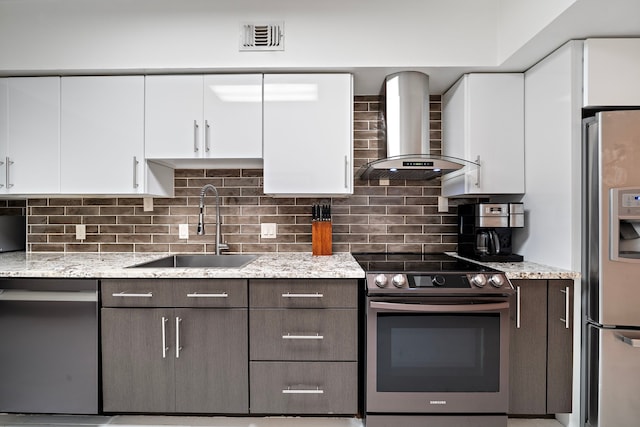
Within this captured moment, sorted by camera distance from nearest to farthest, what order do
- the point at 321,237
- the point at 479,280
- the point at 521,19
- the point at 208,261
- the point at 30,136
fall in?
the point at 479,280 → the point at 521,19 → the point at 30,136 → the point at 321,237 → the point at 208,261

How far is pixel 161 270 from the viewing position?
1716mm

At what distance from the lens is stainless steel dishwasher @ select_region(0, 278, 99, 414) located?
1.70m

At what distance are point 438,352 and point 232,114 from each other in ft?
5.81

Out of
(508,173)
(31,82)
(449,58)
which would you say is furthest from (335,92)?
(31,82)

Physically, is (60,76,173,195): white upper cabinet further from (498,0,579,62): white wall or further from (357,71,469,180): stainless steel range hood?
(498,0,579,62): white wall

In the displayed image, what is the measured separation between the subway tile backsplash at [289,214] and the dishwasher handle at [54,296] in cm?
78

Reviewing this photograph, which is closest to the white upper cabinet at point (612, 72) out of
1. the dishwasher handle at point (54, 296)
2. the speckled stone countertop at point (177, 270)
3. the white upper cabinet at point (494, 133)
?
the white upper cabinet at point (494, 133)

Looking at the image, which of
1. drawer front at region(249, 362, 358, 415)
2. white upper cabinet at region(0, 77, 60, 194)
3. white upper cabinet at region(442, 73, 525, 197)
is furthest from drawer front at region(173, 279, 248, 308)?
white upper cabinet at region(442, 73, 525, 197)

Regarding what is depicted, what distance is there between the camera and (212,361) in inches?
66.9

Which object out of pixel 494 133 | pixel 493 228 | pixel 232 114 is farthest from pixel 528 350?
pixel 232 114

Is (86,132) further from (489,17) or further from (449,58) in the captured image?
(489,17)

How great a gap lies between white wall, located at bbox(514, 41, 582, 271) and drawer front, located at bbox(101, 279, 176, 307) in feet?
6.63

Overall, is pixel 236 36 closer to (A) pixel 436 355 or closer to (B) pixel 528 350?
(A) pixel 436 355

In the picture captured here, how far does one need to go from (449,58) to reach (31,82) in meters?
2.58
